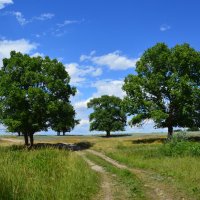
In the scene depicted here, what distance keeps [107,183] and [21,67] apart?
43.4 m

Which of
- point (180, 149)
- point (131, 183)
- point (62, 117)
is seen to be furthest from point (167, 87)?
point (131, 183)

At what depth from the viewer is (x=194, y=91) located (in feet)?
200

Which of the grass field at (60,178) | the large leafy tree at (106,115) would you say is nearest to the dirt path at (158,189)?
the grass field at (60,178)

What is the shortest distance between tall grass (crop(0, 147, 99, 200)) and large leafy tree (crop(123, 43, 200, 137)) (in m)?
41.2

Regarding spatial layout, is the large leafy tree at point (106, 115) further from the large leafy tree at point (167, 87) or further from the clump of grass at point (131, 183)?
the clump of grass at point (131, 183)

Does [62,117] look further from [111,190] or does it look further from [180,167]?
[111,190]

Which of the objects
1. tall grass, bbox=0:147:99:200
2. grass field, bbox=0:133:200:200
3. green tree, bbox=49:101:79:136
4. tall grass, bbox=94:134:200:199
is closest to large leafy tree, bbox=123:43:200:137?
green tree, bbox=49:101:79:136

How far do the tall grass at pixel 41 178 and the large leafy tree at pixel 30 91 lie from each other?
34.8m

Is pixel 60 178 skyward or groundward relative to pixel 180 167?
skyward

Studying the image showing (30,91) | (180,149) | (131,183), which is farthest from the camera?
(30,91)

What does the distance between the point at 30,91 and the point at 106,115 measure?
50562 millimetres

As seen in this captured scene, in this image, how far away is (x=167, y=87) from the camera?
205ft

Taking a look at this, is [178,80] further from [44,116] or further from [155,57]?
[44,116]

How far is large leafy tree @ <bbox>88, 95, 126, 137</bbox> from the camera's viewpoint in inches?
4090
